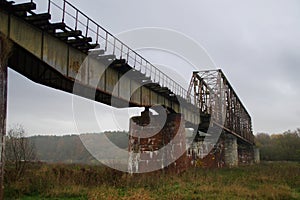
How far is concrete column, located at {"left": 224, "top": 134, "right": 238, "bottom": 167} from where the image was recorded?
4622 centimetres

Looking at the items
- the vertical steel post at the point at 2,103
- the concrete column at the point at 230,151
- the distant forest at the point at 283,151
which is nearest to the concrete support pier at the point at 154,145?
the vertical steel post at the point at 2,103

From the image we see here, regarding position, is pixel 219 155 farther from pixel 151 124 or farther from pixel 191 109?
pixel 151 124

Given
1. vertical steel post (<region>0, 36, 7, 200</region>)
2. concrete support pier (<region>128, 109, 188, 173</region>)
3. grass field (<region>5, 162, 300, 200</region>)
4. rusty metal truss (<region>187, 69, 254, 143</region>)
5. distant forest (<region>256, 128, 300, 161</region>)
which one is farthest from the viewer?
distant forest (<region>256, 128, 300, 161</region>)

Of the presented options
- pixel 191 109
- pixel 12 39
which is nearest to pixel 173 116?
pixel 191 109

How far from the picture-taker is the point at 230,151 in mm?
48125

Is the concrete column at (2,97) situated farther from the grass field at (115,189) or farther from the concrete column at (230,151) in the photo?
the concrete column at (230,151)

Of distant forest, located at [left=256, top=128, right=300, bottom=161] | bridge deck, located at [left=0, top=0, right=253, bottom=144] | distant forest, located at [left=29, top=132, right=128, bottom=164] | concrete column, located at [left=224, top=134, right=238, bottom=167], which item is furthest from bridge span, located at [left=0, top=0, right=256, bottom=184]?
distant forest, located at [left=256, top=128, right=300, bottom=161]

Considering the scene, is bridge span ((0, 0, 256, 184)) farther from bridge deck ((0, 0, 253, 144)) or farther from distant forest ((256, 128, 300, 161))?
distant forest ((256, 128, 300, 161))

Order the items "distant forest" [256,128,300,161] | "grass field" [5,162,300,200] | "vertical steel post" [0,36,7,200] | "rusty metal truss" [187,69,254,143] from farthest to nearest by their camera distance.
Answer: "distant forest" [256,128,300,161]
"rusty metal truss" [187,69,254,143]
"grass field" [5,162,300,200]
"vertical steel post" [0,36,7,200]

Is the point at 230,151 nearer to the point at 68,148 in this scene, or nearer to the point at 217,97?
the point at 217,97

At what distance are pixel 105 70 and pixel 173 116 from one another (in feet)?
35.5

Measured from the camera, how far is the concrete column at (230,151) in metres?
46.2

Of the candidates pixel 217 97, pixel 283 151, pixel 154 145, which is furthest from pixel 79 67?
pixel 283 151

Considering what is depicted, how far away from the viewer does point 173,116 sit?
27562 millimetres
